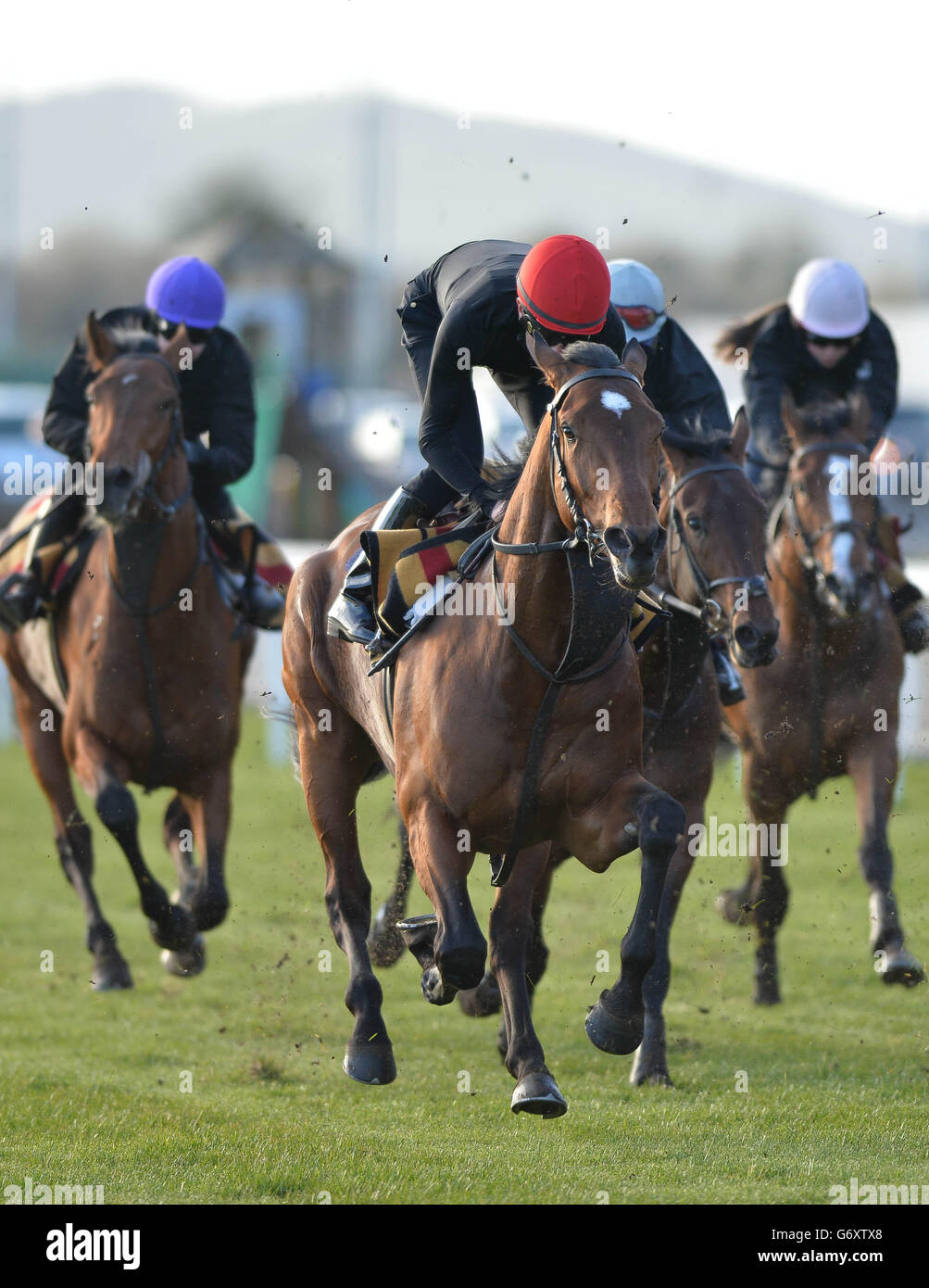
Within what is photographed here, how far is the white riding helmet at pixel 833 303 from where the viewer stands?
24.6ft

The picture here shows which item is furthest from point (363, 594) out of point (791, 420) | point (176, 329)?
point (176, 329)

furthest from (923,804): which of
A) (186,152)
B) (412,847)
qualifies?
(186,152)

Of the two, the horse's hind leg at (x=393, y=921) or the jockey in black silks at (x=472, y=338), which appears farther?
the horse's hind leg at (x=393, y=921)

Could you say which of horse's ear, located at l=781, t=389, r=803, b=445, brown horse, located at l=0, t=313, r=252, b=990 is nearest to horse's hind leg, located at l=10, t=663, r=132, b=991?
brown horse, located at l=0, t=313, r=252, b=990

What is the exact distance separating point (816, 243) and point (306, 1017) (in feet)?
170

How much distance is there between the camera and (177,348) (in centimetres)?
712

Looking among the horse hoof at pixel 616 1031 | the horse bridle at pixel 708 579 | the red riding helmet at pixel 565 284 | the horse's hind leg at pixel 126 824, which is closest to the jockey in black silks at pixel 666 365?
the horse bridle at pixel 708 579

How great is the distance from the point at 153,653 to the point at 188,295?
5.47ft

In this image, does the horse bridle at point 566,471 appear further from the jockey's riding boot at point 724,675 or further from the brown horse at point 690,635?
the jockey's riding boot at point 724,675

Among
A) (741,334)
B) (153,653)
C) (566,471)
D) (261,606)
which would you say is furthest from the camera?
(741,334)

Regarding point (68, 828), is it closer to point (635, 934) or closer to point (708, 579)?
point (708, 579)

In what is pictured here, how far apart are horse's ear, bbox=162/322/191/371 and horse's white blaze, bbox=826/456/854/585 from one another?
2623 mm

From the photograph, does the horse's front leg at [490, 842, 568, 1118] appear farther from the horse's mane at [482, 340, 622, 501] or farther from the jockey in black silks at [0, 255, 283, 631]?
the jockey in black silks at [0, 255, 283, 631]

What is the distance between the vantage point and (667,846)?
4348mm
